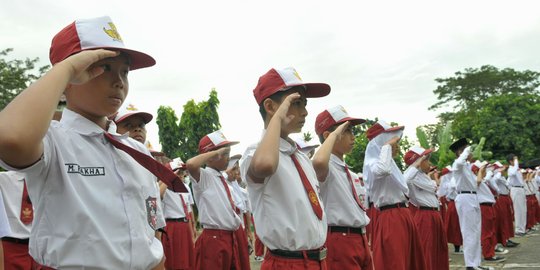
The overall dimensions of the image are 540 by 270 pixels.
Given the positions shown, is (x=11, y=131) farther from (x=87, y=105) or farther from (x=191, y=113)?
(x=191, y=113)

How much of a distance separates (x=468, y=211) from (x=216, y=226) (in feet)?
18.7

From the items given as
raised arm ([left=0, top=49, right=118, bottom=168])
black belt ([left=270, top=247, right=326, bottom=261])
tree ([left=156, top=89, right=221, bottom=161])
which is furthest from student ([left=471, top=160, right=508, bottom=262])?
tree ([left=156, top=89, right=221, bottom=161])

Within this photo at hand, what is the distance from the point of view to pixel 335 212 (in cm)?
513

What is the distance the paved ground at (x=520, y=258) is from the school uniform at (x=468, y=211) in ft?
1.90

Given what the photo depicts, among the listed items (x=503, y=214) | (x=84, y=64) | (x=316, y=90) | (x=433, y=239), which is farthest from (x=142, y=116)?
(x=503, y=214)

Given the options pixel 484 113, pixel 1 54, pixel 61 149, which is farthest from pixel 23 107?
pixel 484 113

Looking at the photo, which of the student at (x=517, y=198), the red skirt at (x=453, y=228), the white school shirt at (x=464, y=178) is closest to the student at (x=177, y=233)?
the white school shirt at (x=464, y=178)

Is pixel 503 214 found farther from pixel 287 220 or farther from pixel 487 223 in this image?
pixel 287 220

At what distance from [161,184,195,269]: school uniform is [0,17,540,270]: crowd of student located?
0.04 metres

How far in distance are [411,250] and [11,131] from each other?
18.6ft

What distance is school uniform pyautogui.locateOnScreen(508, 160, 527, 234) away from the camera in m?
17.4

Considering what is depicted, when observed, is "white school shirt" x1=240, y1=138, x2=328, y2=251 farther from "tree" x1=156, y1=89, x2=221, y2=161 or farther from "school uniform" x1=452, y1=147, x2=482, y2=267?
"tree" x1=156, y1=89, x2=221, y2=161

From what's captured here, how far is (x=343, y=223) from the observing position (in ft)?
16.7

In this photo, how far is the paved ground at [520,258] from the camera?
392 inches
